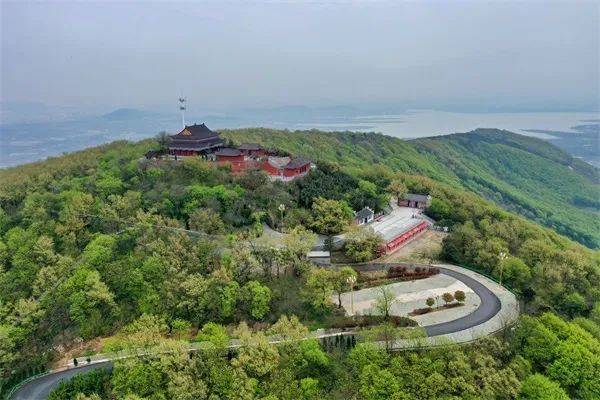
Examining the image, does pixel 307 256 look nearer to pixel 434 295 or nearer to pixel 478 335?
pixel 434 295

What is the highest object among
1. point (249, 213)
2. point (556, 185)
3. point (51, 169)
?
point (51, 169)

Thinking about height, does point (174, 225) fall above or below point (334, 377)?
above

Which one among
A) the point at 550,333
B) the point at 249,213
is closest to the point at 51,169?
the point at 249,213

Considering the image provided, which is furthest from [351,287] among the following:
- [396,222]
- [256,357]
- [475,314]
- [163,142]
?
[163,142]

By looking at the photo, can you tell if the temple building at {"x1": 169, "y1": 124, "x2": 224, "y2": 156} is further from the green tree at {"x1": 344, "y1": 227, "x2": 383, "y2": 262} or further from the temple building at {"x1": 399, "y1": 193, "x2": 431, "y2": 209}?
the green tree at {"x1": 344, "y1": 227, "x2": 383, "y2": 262}

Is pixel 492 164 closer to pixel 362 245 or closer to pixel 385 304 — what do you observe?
pixel 362 245
